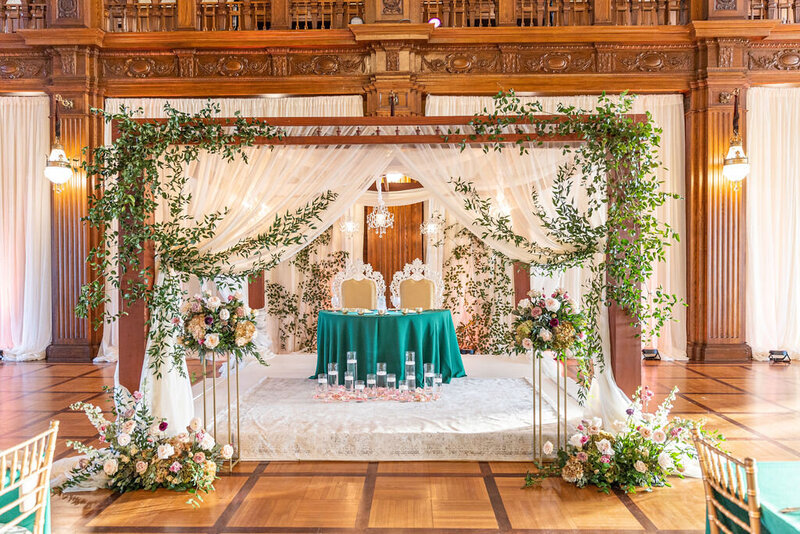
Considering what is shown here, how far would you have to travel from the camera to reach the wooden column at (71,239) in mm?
7164

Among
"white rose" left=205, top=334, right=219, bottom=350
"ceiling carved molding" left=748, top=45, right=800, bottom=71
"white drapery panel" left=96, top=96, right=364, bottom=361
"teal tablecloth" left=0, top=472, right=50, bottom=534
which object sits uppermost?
"ceiling carved molding" left=748, top=45, right=800, bottom=71

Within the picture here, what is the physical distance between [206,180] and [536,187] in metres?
2.24

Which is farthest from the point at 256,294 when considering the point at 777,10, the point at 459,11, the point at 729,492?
the point at 777,10

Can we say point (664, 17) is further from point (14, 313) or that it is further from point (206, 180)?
point (14, 313)

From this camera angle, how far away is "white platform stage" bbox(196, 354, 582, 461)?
12.5 feet

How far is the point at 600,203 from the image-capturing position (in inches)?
146

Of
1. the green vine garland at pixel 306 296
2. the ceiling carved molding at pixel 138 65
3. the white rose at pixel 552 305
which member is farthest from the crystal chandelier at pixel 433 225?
the white rose at pixel 552 305

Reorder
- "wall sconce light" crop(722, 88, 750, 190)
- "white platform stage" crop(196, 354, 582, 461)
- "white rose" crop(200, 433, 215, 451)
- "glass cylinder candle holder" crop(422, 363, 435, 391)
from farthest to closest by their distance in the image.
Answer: "wall sconce light" crop(722, 88, 750, 190) < "glass cylinder candle holder" crop(422, 363, 435, 391) < "white platform stage" crop(196, 354, 582, 461) < "white rose" crop(200, 433, 215, 451)

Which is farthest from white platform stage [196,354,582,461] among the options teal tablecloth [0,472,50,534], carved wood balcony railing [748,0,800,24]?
carved wood balcony railing [748,0,800,24]

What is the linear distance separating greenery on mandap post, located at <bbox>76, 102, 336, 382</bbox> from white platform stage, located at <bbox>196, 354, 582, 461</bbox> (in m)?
0.85

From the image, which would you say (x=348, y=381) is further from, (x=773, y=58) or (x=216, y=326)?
(x=773, y=58)

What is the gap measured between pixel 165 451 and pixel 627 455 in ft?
8.80

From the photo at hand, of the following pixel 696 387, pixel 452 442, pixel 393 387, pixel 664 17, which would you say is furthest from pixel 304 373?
pixel 664 17

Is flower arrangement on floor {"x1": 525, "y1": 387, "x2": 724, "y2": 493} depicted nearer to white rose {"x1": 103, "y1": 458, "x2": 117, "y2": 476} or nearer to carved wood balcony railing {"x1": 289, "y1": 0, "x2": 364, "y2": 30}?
white rose {"x1": 103, "y1": 458, "x2": 117, "y2": 476}
